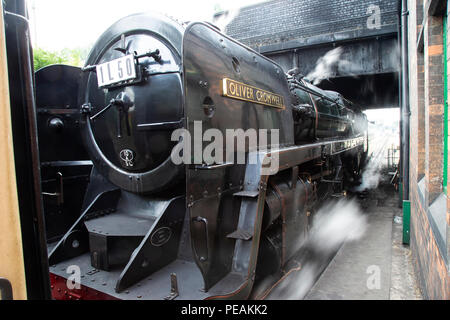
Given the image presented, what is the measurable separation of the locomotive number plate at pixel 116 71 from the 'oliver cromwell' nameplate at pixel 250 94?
2.56 ft

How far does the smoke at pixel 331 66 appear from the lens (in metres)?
8.52

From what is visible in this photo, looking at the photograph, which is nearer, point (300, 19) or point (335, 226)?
point (335, 226)

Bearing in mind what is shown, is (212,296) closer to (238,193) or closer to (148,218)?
(238,193)

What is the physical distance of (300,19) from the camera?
9.98 metres

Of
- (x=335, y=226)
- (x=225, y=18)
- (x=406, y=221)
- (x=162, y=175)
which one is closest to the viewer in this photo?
(x=162, y=175)

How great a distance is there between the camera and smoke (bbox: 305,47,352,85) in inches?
335

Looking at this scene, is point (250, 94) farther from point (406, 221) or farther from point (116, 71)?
point (406, 221)

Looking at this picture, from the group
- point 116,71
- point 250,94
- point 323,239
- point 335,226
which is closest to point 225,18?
point 335,226

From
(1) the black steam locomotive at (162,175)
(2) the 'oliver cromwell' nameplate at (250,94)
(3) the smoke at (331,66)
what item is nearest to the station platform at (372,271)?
(1) the black steam locomotive at (162,175)

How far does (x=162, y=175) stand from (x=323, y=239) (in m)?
3.31
